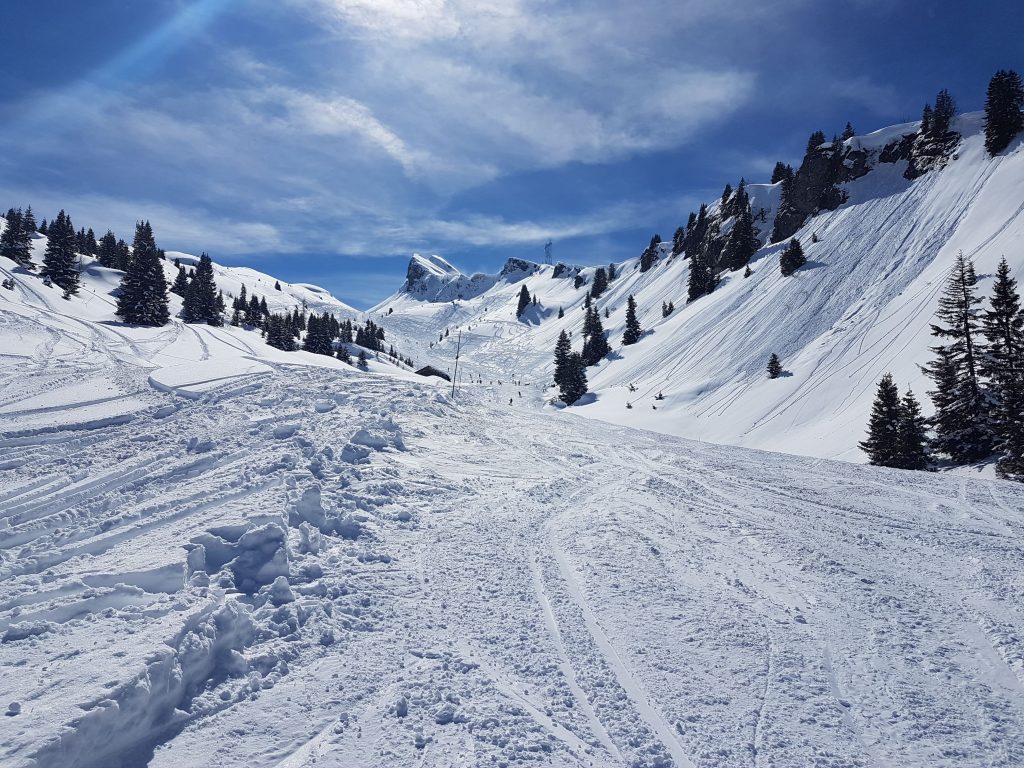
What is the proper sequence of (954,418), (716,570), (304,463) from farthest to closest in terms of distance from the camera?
(954,418) → (304,463) → (716,570)

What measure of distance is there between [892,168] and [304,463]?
287 feet

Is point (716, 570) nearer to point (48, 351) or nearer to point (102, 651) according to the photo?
point (102, 651)

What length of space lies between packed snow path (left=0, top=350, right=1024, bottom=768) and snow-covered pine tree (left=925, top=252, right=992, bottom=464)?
1346cm

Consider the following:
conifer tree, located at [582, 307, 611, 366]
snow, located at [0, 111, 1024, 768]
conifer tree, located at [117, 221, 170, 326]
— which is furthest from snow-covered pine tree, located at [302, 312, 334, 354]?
snow, located at [0, 111, 1024, 768]

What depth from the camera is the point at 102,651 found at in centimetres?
446

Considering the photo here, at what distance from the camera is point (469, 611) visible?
5855 mm

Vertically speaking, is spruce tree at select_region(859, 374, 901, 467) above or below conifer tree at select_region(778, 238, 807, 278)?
below

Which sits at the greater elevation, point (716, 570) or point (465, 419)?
point (465, 419)

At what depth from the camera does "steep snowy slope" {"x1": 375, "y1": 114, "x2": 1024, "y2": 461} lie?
35094 millimetres

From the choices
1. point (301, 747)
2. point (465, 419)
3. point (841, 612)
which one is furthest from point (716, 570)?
point (465, 419)

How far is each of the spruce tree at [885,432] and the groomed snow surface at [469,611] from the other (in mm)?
12370

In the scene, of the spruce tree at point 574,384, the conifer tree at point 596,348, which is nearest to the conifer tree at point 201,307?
the spruce tree at point 574,384

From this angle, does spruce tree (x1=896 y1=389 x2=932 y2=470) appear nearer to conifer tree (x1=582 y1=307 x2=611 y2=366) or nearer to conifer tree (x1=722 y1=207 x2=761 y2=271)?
conifer tree (x1=582 y1=307 x2=611 y2=366)

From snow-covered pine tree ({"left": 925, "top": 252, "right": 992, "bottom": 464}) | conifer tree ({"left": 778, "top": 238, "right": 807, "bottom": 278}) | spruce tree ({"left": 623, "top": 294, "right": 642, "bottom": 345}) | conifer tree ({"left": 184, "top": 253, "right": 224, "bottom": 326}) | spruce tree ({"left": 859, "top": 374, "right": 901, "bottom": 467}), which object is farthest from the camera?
spruce tree ({"left": 623, "top": 294, "right": 642, "bottom": 345})
